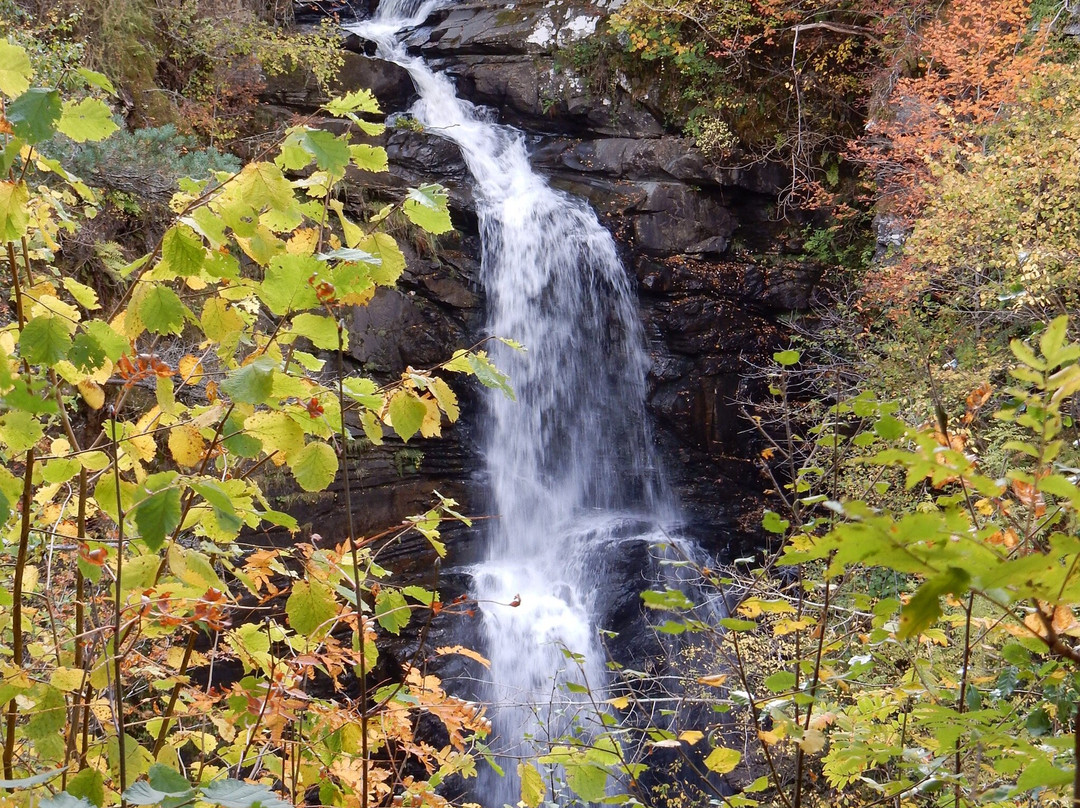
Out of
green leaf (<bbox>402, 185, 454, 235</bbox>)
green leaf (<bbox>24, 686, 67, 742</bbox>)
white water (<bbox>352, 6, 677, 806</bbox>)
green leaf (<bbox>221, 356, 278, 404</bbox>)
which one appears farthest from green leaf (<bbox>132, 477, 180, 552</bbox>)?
white water (<bbox>352, 6, 677, 806</bbox>)

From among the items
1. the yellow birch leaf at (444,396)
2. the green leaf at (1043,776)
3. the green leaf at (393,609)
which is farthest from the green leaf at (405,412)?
the green leaf at (1043,776)

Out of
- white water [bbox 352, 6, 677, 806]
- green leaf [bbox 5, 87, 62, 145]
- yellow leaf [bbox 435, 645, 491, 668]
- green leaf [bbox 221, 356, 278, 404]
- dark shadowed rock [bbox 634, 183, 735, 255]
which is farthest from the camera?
dark shadowed rock [bbox 634, 183, 735, 255]

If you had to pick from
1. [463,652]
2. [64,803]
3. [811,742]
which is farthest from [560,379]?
[64,803]

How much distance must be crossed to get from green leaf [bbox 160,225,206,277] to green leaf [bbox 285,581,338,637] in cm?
54

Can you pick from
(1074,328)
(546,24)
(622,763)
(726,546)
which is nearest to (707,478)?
(726,546)

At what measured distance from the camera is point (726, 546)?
29.0 ft

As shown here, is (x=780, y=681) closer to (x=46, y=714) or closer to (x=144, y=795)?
(x=144, y=795)

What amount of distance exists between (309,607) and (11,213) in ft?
2.37

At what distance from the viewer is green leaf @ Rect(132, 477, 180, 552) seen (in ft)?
2.90

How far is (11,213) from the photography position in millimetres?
950

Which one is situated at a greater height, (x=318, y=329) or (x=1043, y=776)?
(x=318, y=329)

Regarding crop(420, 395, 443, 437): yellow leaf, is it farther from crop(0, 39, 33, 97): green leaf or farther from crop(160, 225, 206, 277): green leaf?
crop(0, 39, 33, 97): green leaf

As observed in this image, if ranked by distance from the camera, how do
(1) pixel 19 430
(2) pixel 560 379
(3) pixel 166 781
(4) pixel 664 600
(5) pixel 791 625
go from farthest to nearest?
(2) pixel 560 379
(5) pixel 791 625
(4) pixel 664 600
(1) pixel 19 430
(3) pixel 166 781

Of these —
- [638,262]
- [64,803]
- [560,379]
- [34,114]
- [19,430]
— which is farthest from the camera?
[638,262]
